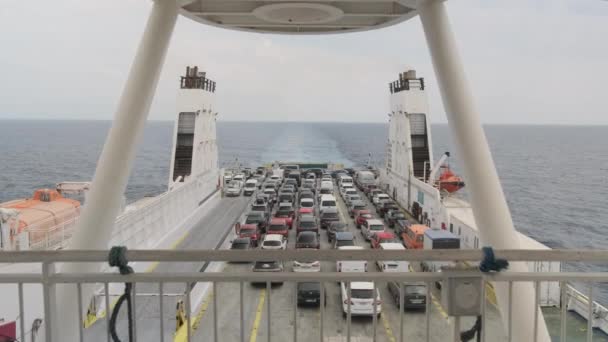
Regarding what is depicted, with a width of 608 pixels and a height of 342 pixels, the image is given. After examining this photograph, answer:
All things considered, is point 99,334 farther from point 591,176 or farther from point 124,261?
point 591,176

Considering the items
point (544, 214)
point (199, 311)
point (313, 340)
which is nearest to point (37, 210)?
point (199, 311)

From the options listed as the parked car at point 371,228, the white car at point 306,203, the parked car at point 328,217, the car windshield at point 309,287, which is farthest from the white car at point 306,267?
the white car at point 306,203

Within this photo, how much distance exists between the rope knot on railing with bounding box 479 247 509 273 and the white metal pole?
3.31 metres

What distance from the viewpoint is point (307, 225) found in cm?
1784

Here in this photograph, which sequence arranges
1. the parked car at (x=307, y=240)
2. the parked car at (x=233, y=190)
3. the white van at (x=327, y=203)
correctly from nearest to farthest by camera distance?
1. the parked car at (x=307, y=240)
2. the white van at (x=327, y=203)
3. the parked car at (x=233, y=190)

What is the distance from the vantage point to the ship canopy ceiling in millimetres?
4605

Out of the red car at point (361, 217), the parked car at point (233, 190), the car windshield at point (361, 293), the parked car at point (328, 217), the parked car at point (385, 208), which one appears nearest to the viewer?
the car windshield at point (361, 293)

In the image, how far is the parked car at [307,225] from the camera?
17.4 m

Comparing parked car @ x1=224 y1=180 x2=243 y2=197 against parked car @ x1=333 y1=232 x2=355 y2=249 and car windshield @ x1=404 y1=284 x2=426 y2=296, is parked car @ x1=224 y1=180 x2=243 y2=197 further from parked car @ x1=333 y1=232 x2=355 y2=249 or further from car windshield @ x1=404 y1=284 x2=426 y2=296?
car windshield @ x1=404 y1=284 x2=426 y2=296

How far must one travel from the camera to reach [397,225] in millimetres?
19094

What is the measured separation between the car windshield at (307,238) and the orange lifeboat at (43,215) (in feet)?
22.8

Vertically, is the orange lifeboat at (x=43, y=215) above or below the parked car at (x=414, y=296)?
above

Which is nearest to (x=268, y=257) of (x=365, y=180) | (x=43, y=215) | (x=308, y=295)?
(x=308, y=295)

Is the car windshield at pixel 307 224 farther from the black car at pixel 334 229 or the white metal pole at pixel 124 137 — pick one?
the white metal pole at pixel 124 137
